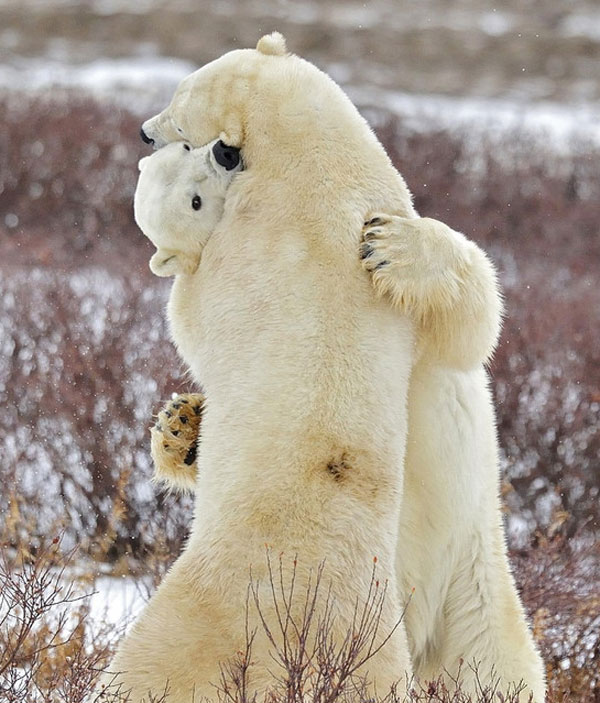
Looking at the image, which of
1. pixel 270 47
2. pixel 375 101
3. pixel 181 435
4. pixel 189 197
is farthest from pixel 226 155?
pixel 375 101

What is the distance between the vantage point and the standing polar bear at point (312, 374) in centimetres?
220

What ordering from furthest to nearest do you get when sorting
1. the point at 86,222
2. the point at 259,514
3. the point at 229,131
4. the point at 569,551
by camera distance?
the point at 86,222
the point at 569,551
the point at 229,131
the point at 259,514

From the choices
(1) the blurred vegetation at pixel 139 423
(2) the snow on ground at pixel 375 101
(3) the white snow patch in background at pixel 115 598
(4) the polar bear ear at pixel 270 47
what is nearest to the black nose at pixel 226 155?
(4) the polar bear ear at pixel 270 47

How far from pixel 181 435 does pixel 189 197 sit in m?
0.50

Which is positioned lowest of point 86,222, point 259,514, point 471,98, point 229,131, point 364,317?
point 259,514

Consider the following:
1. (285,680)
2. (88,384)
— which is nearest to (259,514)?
(285,680)

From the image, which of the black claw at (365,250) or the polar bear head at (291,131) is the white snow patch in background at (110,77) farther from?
the black claw at (365,250)

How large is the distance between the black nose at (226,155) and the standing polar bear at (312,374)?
24 millimetres

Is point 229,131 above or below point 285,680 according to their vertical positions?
above

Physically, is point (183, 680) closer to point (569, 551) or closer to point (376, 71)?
point (569, 551)

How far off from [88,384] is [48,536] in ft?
3.26

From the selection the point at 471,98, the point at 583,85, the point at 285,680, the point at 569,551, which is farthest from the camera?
the point at 583,85

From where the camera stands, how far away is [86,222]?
10.5 metres

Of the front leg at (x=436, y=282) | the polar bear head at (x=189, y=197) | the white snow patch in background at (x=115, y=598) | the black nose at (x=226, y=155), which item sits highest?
the black nose at (x=226, y=155)
